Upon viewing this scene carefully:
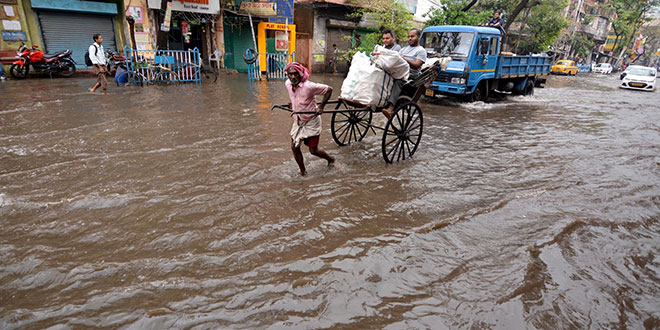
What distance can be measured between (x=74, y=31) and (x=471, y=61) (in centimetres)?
1532

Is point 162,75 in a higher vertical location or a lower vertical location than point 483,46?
lower

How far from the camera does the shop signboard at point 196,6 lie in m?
15.0

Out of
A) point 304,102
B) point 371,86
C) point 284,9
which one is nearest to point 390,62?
point 371,86

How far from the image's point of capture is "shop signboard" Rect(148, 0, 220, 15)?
1504 cm

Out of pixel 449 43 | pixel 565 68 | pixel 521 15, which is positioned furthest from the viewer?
pixel 565 68

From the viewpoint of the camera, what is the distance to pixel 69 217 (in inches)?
146

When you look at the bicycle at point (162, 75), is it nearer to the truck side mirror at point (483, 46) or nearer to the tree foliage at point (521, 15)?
the truck side mirror at point (483, 46)

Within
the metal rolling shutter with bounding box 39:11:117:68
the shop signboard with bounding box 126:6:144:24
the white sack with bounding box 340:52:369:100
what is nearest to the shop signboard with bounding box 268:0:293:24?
the shop signboard with bounding box 126:6:144:24

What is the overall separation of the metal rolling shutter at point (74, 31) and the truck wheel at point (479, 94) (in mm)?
14747

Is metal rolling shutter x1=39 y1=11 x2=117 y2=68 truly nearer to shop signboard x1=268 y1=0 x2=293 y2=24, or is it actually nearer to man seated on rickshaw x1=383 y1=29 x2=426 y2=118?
shop signboard x1=268 y1=0 x2=293 y2=24

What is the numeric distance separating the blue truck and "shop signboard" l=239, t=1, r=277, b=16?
25.2 ft

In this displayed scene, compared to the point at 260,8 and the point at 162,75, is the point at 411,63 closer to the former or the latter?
the point at 162,75

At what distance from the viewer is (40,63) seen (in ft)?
42.4

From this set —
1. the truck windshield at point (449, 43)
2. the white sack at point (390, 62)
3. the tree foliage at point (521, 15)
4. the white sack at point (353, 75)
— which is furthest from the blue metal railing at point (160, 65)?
the tree foliage at point (521, 15)
